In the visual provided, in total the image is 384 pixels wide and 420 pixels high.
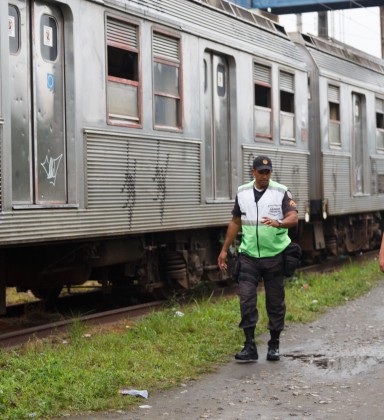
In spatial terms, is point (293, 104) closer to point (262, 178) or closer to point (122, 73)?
point (122, 73)

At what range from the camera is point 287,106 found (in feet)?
47.4

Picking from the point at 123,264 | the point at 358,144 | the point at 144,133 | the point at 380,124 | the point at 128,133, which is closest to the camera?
the point at 128,133

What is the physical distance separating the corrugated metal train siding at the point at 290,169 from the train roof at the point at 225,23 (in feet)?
4.58

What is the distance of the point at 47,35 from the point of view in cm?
873

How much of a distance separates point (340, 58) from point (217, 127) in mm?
5627

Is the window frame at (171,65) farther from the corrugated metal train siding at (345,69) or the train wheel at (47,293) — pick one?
the corrugated metal train siding at (345,69)

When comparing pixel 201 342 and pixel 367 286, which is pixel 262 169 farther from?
pixel 367 286

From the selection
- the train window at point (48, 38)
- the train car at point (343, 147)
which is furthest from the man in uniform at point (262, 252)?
the train car at point (343, 147)

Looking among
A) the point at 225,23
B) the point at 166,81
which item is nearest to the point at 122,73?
the point at 166,81

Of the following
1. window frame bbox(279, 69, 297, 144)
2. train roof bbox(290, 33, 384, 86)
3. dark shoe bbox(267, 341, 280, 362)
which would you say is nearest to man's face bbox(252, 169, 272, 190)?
dark shoe bbox(267, 341, 280, 362)

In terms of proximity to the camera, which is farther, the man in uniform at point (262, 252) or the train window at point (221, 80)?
the train window at point (221, 80)

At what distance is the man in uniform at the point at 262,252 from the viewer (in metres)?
7.82

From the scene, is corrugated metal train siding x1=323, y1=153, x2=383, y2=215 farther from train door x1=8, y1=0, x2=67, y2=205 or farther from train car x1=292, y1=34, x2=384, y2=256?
train door x1=8, y1=0, x2=67, y2=205

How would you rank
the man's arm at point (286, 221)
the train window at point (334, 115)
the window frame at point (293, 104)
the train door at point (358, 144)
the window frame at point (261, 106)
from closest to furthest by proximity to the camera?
the man's arm at point (286, 221), the window frame at point (261, 106), the window frame at point (293, 104), the train window at point (334, 115), the train door at point (358, 144)
